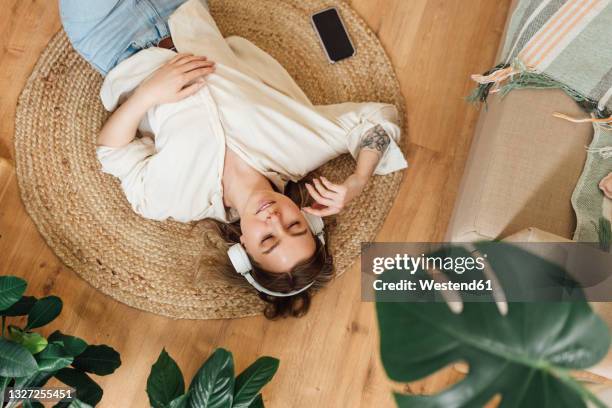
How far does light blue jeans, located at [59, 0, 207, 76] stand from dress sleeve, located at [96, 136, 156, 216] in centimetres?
23

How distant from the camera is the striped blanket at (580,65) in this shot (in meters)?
1.06

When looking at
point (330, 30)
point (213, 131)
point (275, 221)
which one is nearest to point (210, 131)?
point (213, 131)

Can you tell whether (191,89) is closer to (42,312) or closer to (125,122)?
(125,122)

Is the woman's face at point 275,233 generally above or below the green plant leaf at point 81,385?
above

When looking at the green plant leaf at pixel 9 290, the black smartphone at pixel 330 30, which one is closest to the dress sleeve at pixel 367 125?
the black smartphone at pixel 330 30

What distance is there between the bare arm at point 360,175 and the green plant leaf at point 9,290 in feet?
2.11

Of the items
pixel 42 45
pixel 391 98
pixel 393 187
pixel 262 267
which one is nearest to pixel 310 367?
pixel 262 267

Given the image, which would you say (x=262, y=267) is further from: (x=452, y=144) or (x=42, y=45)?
(x=42, y=45)

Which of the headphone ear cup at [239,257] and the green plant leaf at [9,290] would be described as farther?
the headphone ear cup at [239,257]

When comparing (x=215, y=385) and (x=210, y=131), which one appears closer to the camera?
(x=215, y=385)

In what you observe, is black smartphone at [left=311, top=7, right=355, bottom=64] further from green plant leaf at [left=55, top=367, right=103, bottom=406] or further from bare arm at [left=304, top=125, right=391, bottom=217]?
green plant leaf at [left=55, top=367, right=103, bottom=406]

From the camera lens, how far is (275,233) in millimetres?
1096

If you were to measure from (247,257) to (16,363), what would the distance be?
20.1 inches

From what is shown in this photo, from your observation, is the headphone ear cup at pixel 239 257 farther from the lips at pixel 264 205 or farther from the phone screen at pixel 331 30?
the phone screen at pixel 331 30
